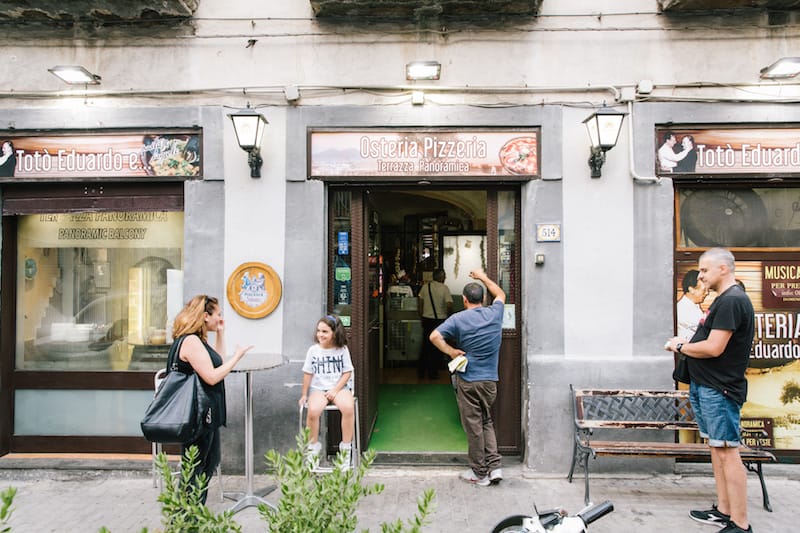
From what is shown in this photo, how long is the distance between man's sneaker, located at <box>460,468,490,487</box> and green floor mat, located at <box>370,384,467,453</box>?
0.57 meters

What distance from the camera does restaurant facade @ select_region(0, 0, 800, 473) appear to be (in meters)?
4.95

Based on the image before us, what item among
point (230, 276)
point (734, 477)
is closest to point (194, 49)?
point (230, 276)

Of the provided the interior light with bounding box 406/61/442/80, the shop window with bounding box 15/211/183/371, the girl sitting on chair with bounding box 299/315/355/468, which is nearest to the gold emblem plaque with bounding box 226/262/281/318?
the girl sitting on chair with bounding box 299/315/355/468

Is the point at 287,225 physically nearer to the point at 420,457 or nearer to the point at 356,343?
the point at 356,343

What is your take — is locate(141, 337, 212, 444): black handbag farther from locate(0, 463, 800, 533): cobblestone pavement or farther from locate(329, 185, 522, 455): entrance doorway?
locate(329, 185, 522, 455): entrance doorway

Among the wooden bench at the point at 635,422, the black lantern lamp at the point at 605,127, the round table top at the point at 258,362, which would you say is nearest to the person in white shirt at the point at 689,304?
Answer: the wooden bench at the point at 635,422

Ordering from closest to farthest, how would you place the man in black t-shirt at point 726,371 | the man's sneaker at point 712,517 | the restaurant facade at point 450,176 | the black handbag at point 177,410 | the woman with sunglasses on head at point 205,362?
1. the black handbag at point 177,410
2. the woman with sunglasses on head at point 205,362
3. the man in black t-shirt at point 726,371
4. the man's sneaker at point 712,517
5. the restaurant facade at point 450,176

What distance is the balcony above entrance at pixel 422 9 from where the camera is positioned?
485cm

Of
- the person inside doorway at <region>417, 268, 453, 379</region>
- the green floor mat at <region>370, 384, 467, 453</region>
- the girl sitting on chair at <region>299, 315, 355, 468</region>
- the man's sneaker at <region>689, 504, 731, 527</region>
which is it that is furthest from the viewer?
the person inside doorway at <region>417, 268, 453, 379</region>

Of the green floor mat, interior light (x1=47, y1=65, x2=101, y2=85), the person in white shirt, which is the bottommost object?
the green floor mat

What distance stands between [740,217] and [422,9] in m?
4.11

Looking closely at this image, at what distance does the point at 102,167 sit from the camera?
5.13m

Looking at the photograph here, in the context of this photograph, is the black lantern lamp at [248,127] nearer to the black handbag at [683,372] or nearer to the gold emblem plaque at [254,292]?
the gold emblem plaque at [254,292]

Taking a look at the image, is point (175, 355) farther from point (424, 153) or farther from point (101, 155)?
point (424, 153)
